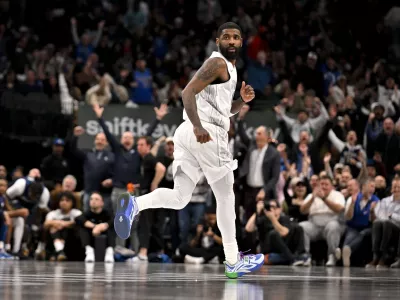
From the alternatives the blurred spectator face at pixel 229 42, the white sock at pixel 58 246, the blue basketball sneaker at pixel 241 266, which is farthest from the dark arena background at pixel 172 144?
the blurred spectator face at pixel 229 42

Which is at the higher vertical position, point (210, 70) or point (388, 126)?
point (388, 126)

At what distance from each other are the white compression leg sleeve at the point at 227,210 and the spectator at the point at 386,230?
565cm

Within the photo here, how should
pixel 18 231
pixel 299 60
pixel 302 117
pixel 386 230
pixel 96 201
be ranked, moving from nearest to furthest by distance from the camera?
pixel 386 230
pixel 96 201
pixel 18 231
pixel 302 117
pixel 299 60

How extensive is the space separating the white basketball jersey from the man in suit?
6.68m

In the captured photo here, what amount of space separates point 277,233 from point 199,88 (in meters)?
6.56

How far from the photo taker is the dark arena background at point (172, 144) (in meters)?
14.4

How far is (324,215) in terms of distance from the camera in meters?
14.8

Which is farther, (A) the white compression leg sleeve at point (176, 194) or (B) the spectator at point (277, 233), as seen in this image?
(B) the spectator at point (277, 233)

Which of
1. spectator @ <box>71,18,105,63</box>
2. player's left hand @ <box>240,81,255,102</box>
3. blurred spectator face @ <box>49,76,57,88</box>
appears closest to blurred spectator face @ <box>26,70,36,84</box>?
blurred spectator face @ <box>49,76,57,88</box>

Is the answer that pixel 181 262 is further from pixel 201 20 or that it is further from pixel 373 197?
pixel 201 20

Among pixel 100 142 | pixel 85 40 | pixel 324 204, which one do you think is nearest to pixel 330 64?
pixel 85 40

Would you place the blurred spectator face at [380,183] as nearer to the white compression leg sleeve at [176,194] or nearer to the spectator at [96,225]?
the spectator at [96,225]

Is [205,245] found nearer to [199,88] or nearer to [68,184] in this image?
[68,184]

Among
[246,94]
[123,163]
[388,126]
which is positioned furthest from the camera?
[388,126]
